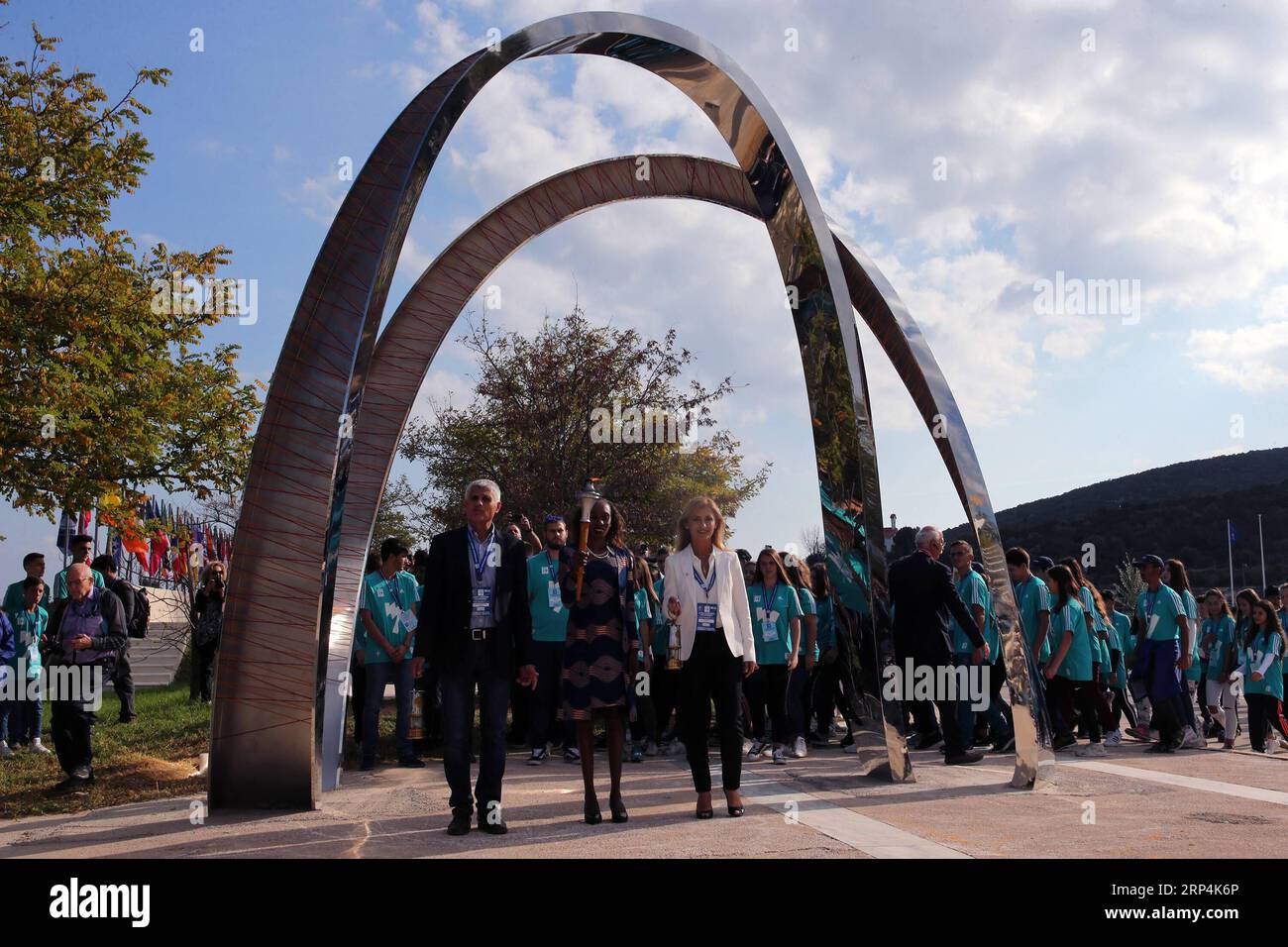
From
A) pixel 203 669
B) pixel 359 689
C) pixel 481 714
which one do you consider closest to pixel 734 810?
pixel 481 714

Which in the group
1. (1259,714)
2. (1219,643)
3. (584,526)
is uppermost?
(584,526)

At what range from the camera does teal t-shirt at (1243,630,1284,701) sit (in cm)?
1131

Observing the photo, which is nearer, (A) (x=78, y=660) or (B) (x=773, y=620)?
(A) (x=78, y=660)

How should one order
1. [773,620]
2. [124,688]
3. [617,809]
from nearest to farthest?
[617,809], [773,620], [124,688]

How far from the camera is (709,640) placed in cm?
689

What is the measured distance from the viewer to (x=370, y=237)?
25.2 ft

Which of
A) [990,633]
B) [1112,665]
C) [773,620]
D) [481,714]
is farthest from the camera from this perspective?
[1112,665]

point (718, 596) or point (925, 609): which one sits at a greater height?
point (718, 596)

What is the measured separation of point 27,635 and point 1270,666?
13.4 metres

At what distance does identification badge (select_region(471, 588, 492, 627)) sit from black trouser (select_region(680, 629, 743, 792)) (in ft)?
4.41

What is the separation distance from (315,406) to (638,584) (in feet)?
14.7

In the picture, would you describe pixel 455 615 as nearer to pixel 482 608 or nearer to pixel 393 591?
pixel 482 608
